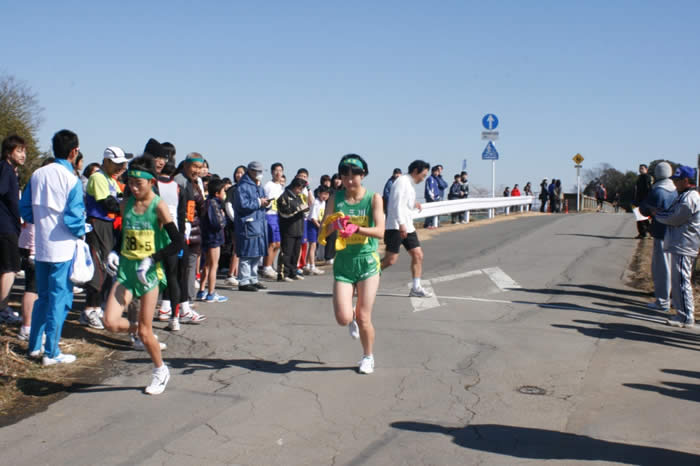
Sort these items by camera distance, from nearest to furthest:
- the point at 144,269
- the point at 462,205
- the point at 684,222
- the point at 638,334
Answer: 1. the point at 144,269
2. the point at 638,334
3. the point at 684,222
4. the point at 462,205

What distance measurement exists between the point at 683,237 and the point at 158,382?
23.3ft

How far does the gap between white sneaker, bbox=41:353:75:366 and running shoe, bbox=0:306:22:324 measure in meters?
1.66

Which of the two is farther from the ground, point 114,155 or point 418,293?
point 114,155

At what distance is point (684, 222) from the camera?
918 cm

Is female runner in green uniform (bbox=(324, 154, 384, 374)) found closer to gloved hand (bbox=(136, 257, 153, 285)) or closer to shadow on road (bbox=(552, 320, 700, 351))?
gloved hand (bbox=(136, 257, 153, 285))

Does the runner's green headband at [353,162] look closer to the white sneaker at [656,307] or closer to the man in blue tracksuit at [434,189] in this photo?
the white sneaker at [656,307]

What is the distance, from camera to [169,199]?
790 centimetres

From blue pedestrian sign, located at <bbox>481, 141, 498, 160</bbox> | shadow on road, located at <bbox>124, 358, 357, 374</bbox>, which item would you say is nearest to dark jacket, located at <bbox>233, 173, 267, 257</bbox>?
shadow on road, located at <bbox>124, 358, 357, 374</bbox>

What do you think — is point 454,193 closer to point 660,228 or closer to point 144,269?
point 660,228

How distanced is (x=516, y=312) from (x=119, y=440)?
619 cm

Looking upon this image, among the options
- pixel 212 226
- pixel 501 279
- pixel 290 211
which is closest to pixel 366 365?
pixel 212 226

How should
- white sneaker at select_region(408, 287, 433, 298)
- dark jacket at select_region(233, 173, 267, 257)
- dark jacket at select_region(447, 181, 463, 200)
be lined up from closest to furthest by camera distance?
1. white sneaker at select_region(408, 287, 433, 298)
2. dark jacket at select_region(233, 173, 267, 257)
3. dark jacket at select_region(447, 181, 463, 200)

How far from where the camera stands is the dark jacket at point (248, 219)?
1075cm

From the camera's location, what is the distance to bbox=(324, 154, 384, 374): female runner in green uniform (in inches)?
252
